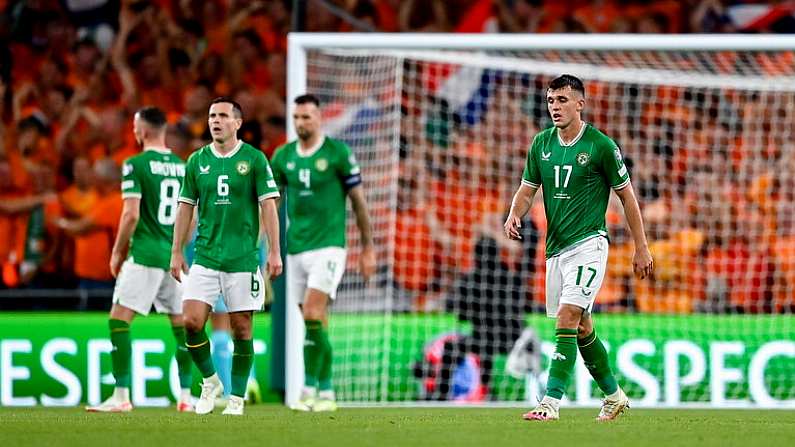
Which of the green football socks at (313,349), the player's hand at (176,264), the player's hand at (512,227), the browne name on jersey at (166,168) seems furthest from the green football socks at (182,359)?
the player's hand at (512,227)

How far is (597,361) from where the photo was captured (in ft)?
29.7

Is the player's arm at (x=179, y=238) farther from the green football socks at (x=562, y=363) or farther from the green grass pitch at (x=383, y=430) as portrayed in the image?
the green football socks at (x=562, y=363)

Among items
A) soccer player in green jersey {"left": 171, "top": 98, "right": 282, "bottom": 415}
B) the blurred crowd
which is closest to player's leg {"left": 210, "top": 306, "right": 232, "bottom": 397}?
soccer player in green jersey {"left": 171, "top": 98, "right": 282, "bottom": 415}

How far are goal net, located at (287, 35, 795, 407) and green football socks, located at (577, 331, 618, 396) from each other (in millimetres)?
4030

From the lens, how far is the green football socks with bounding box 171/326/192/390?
1106 centimetres

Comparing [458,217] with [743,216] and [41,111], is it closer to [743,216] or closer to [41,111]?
[743,216]

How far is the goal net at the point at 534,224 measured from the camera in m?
13.1

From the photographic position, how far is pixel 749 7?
16.4 metres

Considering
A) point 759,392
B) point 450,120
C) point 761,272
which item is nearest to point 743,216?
point 761,272

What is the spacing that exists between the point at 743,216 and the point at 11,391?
7.18m

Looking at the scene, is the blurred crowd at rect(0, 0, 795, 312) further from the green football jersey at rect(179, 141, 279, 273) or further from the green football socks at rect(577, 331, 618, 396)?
the green football socks at rect(577, 331, 618, 396)

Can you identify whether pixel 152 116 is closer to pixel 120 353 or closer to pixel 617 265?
pixel 120 353

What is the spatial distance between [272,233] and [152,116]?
1.74 m

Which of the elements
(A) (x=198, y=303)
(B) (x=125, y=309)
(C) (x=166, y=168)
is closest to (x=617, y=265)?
(C) (x=166, y=168)
